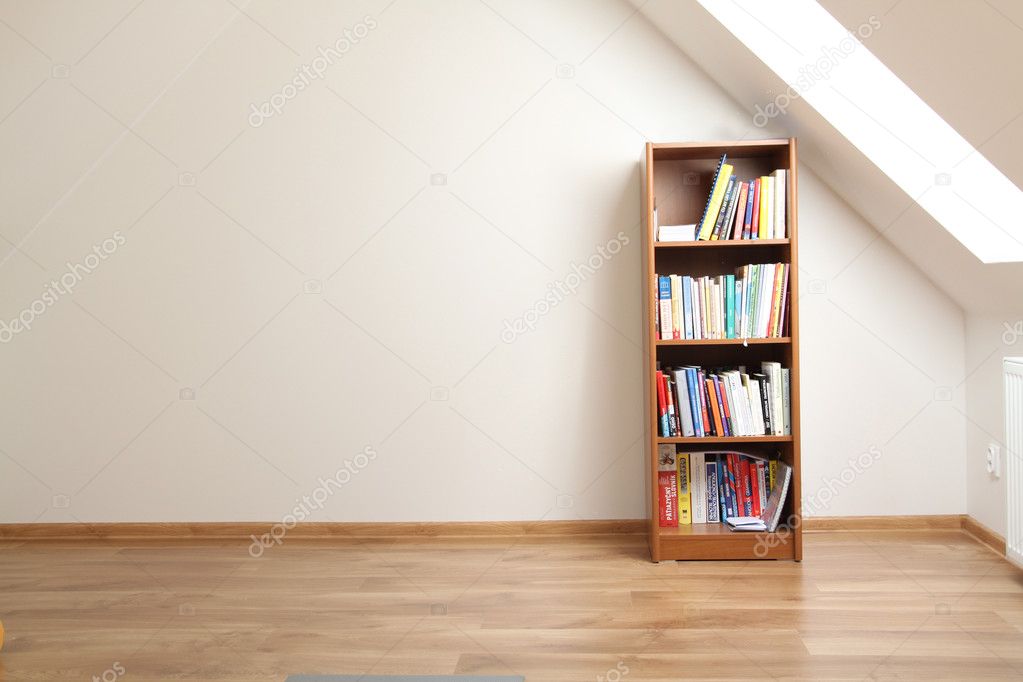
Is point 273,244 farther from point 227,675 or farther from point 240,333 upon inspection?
point 227,675

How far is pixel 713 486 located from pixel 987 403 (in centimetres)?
111

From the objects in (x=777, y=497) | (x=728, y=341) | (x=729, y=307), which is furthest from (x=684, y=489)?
(x=729, y=307)

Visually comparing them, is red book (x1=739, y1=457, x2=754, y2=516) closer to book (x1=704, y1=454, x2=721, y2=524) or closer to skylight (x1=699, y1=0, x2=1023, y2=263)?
book (x1=704, y1=454, x2=721, y2=524)

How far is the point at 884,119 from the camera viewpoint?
2852 millimetres

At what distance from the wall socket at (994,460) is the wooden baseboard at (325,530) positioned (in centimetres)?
136

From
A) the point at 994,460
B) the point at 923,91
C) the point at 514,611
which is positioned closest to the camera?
the point at 923,91

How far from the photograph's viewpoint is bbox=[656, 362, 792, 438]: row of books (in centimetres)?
315

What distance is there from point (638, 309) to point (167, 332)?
209 centimetres

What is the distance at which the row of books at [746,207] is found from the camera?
312cm

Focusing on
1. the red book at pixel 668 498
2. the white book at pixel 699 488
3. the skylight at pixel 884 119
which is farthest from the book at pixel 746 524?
the skylight at pixel 884 119

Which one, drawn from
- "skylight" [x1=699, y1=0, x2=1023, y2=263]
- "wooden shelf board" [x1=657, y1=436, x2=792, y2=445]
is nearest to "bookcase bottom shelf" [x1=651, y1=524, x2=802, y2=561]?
"wooden shelf board" [x1=657, y1=436, x2=792, y2=445]

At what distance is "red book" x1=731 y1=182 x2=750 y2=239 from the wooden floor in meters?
1.27

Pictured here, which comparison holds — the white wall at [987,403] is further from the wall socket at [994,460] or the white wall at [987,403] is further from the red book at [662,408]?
the red book at [662,408]

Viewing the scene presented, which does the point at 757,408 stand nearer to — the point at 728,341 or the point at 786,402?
the point at 786,402
